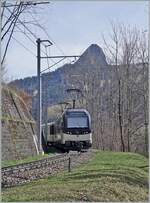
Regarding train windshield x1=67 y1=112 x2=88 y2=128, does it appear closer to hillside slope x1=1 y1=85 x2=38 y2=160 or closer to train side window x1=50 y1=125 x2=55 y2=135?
hillside slope x1=1 y1=85 x2=38 y2=160

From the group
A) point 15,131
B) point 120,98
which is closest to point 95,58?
point 120,98

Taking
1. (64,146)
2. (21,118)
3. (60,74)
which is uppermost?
(60,74)

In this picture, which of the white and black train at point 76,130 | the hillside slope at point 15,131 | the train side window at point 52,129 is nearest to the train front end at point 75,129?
the white and black train at point 76,130

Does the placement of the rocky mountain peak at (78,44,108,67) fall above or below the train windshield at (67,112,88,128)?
above

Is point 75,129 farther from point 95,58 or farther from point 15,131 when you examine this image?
point 95,58

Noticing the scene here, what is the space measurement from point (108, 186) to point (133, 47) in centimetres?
2854

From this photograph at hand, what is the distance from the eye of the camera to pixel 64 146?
29234 mm

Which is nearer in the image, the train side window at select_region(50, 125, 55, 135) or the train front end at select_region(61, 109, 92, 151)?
the train front end at select_region(61, 109, 92, 151)

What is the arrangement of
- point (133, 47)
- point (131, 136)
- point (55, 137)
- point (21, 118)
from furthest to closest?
point (131, 136) < point (133, 47) < point (55, 137) < point (21, 118)

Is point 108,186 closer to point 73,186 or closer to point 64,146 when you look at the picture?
point 73,186

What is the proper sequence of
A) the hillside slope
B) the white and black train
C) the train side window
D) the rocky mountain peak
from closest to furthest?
the hillside slope < the white and black train < the train side window < the rocky mountain peak

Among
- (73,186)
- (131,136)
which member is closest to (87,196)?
(73,186)

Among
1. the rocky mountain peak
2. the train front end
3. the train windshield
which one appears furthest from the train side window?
the rocky mountain peak

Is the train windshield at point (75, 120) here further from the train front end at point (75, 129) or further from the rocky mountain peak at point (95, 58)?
the rocky mountain peak at point (95, 58)
